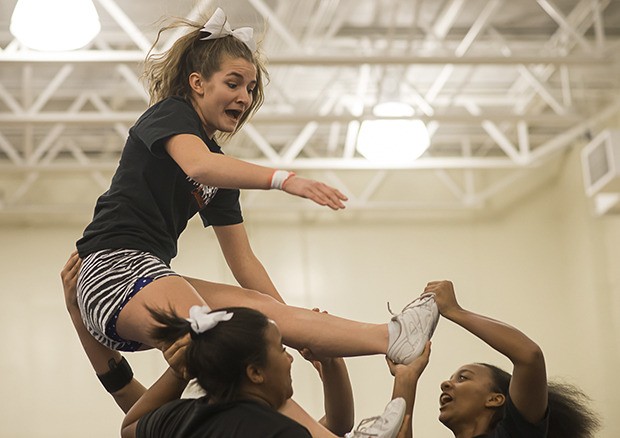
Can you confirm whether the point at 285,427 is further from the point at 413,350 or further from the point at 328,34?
the point at 328,34

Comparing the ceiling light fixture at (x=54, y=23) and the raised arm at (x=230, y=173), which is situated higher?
the ceiling light fixture at (x=54, y=23)

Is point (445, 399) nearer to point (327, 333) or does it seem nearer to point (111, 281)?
point (327, 333)

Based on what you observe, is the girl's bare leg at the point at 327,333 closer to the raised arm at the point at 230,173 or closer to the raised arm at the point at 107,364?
the raised arm at the point at 230,173

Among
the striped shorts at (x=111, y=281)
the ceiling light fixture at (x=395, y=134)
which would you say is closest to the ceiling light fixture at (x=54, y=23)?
the ceiling light fixture at (x=395, y=134)

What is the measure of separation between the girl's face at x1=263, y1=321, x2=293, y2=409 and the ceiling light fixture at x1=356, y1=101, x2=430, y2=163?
209 inches

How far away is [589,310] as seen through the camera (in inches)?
346

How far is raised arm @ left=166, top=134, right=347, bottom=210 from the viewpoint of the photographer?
6.07ft

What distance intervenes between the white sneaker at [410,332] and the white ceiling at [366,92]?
3853 millimetres

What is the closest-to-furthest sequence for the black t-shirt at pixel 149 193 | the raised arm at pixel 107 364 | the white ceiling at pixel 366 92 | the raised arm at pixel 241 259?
the black t-shirt at pixel 149 193, the raised arm at pixel 107 364, the raised arm at pixel 241 259, the white ceiling at pixel 366 92

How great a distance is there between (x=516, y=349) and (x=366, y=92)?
265 inches

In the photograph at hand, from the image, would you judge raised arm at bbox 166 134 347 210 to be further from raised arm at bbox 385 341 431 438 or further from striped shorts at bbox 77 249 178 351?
raised arm at bbox 385 341 431 438

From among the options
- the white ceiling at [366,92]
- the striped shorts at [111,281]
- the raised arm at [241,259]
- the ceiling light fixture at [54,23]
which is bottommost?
the striped shorts at [111,281]

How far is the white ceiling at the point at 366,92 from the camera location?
659 cm

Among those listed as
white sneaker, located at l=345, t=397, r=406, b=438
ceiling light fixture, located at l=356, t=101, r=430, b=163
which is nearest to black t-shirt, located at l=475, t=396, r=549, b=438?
white sneaker, located at l=345, t=397, r=406, b=438
